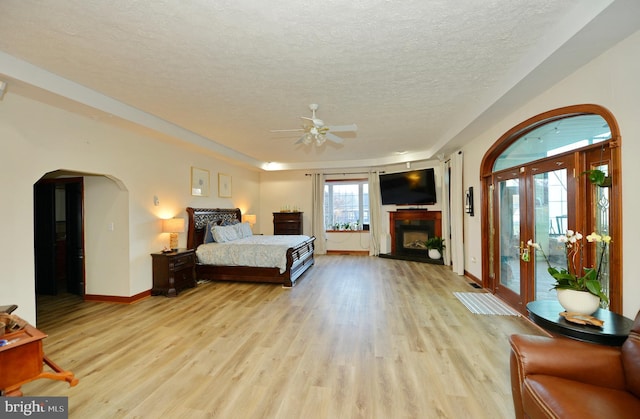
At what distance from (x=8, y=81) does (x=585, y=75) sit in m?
5.21

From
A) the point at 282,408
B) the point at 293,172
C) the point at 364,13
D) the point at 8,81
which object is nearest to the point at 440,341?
the point at 282,408

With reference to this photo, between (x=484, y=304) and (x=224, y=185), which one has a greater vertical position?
(x=224, y=185)

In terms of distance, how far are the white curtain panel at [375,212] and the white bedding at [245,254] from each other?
3.26m

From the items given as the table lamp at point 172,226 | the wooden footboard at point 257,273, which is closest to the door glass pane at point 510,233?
the wooden footboard at point 257,273

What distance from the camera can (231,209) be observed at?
21.9 feet

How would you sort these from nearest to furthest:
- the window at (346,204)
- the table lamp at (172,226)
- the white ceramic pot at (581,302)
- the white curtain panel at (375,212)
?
the white ceramic pot at (581,302) → the table lamp at (172,226) → the white curtain panel at (375,212) → the window at (346,204)

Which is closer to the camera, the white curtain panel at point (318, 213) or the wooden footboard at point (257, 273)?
the wooden footboard at point (257, 273)

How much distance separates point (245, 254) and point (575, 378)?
4.50 metres

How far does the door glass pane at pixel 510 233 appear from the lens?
3691 mm

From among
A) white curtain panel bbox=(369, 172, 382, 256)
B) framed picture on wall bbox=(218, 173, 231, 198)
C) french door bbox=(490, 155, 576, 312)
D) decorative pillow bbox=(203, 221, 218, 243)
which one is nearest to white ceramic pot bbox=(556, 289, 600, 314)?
french door bbox=(490, 155, 576, 312)

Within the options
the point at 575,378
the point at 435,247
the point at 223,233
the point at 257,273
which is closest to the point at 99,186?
the point at 223,233

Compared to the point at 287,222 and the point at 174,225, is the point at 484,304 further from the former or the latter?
the point at 287,222

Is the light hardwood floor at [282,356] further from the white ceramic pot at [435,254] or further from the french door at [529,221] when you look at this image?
the white ceramic pot at [435,254]

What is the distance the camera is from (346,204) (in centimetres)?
838
